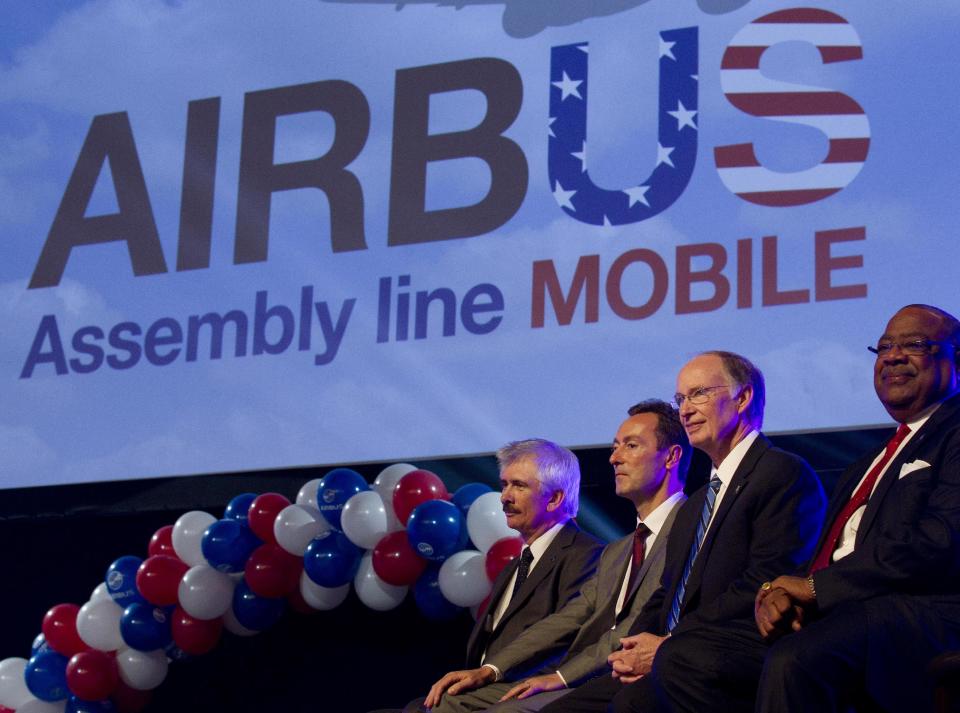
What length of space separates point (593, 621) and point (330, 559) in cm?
148

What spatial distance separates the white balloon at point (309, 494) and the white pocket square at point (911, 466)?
264cm

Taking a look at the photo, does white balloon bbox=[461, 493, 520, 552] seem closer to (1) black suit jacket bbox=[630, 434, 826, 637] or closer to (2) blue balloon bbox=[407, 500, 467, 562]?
(2) blue balloon bbox=[407, 500, 467, 562]

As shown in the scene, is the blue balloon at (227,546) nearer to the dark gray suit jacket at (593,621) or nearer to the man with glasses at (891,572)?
the dark gray suit jacket at (593,621)

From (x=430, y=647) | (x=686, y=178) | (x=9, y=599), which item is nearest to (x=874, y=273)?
(x=686, y=178)

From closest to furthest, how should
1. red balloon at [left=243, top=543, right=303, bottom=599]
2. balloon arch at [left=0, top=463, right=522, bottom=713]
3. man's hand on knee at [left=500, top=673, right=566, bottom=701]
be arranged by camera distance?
man's hand on knee at [left=500, top=673, right=566, bottom=701] < balloon arch at [left=0, top=463, right=522, bottom=713] < red balloon at [left=243, top=543, right=303, bottom=599]

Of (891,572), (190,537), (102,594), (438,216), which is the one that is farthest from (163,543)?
(891,572)

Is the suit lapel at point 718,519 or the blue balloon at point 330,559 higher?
the suit lapel at point 718,519

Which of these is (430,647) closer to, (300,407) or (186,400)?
(300,407)

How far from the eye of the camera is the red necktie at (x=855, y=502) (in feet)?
9.16

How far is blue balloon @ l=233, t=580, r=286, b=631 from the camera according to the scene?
4973 millimetres

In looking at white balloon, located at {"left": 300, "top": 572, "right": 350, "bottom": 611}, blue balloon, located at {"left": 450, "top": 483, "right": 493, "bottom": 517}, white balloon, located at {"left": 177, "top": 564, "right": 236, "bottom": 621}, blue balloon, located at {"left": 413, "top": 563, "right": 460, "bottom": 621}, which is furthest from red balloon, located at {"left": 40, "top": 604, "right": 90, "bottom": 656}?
blue balloon, located at {"left": 450, "top": 483, "right": 493, "bottom": 517}

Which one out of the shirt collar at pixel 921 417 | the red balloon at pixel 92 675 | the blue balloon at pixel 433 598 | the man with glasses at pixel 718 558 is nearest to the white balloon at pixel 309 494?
the blue balloon at pixel 433 598

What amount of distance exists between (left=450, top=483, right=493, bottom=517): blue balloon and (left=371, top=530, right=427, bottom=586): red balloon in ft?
0.69

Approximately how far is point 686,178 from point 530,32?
0.96 meters
